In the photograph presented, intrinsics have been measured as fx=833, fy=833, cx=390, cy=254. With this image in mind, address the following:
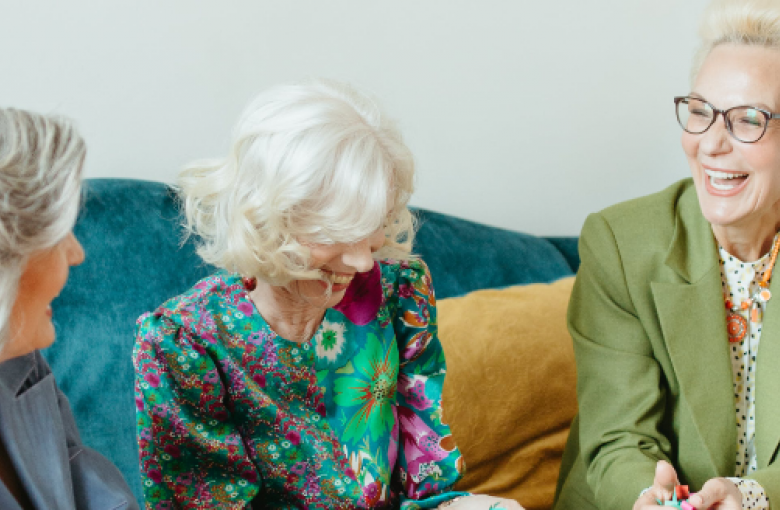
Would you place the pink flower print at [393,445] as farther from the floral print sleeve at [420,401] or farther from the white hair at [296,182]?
the white hair at [296,182]

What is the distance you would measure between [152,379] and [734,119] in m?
1.05

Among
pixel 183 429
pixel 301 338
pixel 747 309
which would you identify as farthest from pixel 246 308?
pixel 747 309

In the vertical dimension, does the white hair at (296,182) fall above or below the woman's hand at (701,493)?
above

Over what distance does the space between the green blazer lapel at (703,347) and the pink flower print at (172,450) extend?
0.88 m

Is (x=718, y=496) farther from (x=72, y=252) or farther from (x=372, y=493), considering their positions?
(x=72, y=252)

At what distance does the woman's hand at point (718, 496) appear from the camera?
1.33m

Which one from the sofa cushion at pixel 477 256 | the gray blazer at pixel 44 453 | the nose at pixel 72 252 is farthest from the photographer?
the sofa cushion at pixel 477 256

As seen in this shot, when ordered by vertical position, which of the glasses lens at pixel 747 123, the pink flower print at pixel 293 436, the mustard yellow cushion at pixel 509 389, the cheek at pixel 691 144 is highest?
Answer: the glasses lens at pixel 747 123

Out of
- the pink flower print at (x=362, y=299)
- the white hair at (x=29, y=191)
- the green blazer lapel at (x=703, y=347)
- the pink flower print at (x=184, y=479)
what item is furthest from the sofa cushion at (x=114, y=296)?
the green blazer lapel at (x=703, y=347)

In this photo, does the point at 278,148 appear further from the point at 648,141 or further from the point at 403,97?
the point at 648,141

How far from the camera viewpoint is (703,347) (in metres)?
1.53

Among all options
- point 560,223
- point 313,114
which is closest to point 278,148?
point 313,114

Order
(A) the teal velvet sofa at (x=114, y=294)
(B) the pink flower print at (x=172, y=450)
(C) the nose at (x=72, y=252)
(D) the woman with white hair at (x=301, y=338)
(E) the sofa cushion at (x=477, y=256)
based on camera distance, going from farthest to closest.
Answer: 1. (E) the sofa cushion at (x=477, y=256)
2. (A) the teal velvet sofa at (x=114, y=294)
3. (B) the pink flower print at (x=172, y=450)
4. (D) the woman with white hair at (x=301, y=338)
5. (C) the nose at (x=72, y=252)

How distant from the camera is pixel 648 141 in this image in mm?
2613
